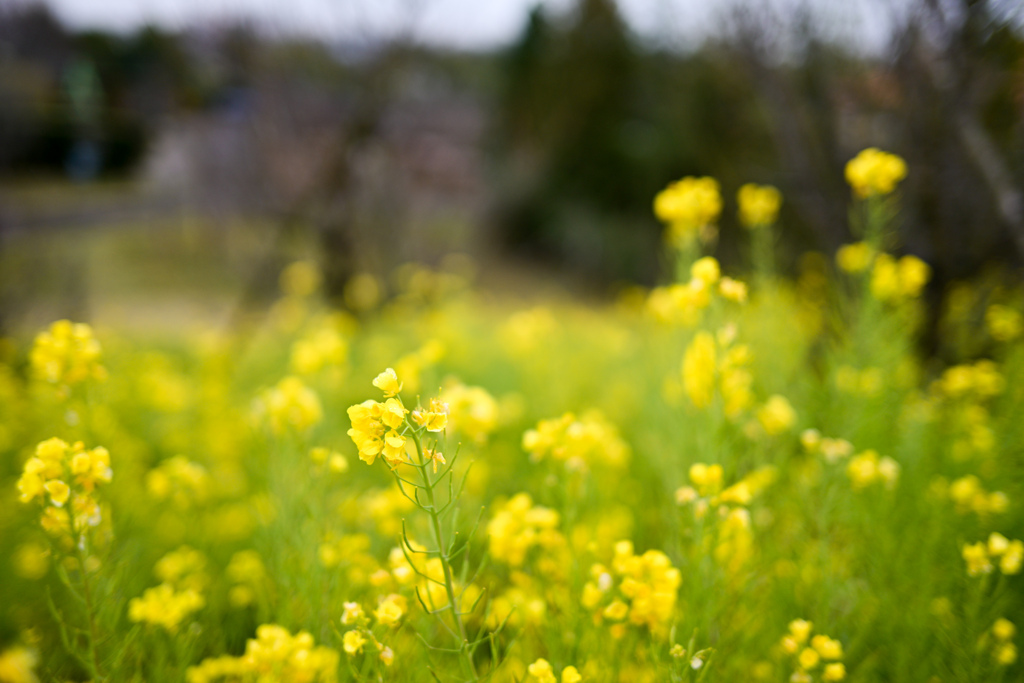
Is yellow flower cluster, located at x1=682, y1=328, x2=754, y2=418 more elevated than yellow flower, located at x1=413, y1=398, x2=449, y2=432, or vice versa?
yellow flower, located at x1=413, y1=398, x2=449, y2=432

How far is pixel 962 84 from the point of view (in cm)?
259

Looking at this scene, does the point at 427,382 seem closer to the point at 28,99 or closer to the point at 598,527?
the point at 598,527

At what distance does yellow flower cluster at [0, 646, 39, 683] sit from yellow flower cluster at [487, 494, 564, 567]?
1.22 m

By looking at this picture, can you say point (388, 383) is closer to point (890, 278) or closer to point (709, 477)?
point (709, 477)

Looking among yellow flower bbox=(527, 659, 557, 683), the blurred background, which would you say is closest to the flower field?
yellow flower bbox=(527, 659, 557, 683)

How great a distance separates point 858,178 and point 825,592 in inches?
53.8

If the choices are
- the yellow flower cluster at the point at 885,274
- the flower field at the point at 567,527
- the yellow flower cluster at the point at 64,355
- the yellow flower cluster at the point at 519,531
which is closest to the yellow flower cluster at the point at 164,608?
the flower field at the point at 567,527

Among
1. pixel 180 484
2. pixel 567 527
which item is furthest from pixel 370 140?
pixel 567 527

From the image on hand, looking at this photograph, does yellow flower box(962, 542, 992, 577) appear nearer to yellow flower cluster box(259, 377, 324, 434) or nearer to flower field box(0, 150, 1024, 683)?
flower field box(0, 150, 1024, 683)

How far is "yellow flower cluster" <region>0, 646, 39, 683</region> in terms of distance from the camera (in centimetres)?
133

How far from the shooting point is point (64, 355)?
4.58ft

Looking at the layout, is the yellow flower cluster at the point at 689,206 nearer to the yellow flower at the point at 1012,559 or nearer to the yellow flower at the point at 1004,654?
the yellow flower at the point at 1012,559

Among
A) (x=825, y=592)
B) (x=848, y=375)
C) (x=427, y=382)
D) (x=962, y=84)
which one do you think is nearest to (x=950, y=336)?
(x=962, y=84)

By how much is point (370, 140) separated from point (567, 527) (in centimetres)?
586
